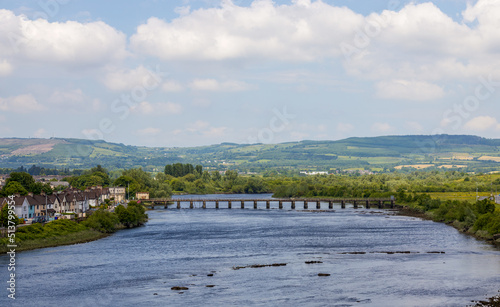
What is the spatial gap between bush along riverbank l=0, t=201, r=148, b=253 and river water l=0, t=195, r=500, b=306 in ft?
8.02

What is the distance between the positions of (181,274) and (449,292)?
27.6m

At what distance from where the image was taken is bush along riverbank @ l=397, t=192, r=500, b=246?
8979 cm

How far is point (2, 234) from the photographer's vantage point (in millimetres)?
76875

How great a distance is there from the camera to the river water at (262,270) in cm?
5194

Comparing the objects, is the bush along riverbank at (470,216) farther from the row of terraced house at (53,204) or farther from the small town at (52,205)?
the row of terraced house at (53,204)

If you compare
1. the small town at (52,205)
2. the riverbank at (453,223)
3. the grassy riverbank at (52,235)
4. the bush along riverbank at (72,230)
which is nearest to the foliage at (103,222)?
the bush along riverbank at (72,230)

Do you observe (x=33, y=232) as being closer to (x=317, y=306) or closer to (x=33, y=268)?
(x=33, y=268)

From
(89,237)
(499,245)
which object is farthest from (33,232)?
(499,245)

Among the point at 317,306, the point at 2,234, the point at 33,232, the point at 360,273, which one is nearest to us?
the point at 317,306

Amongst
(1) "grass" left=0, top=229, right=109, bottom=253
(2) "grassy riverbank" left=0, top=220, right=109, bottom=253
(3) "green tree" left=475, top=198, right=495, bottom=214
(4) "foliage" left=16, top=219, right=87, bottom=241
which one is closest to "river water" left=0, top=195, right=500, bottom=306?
(1) "grass" left=0, top=229, right=109, bottom=253

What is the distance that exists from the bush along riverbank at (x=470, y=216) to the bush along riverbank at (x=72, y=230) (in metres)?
61.7

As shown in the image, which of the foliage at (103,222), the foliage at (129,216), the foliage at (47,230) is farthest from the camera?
the foliage at (129,216)

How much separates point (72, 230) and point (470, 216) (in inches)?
2693

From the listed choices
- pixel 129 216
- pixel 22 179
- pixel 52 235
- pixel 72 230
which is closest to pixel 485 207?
pixel 129 216
